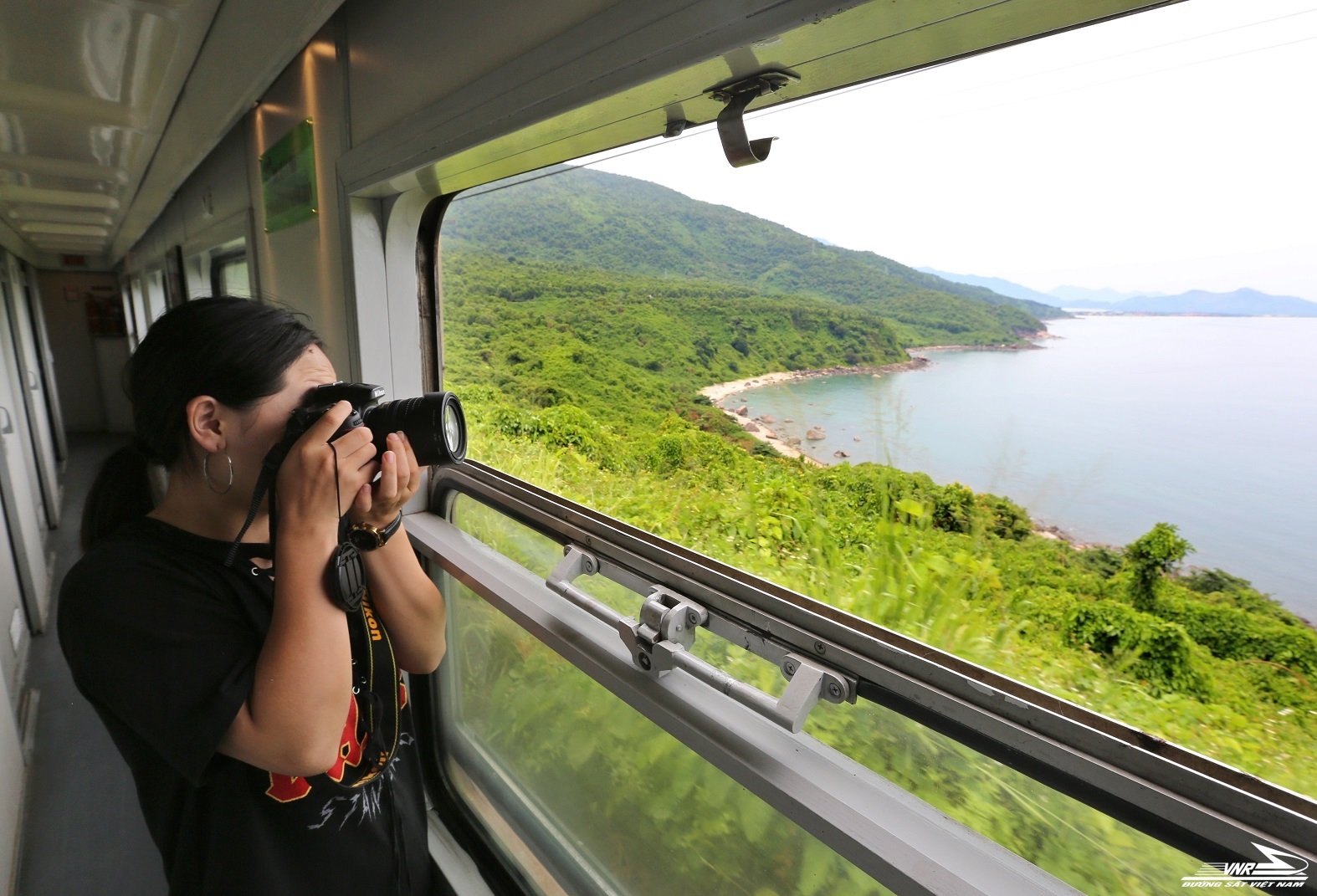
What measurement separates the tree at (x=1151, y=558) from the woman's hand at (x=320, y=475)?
3.29ft

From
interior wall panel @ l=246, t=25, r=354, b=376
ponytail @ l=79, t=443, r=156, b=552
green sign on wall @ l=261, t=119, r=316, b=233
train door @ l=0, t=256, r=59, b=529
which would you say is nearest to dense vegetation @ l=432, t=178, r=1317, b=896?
interior wall panel @ l=246, t=25, r=354, b=376

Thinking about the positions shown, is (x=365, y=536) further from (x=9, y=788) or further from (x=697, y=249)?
(x=9, y=788)

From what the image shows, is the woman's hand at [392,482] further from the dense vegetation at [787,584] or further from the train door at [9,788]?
the train door at [9,788]

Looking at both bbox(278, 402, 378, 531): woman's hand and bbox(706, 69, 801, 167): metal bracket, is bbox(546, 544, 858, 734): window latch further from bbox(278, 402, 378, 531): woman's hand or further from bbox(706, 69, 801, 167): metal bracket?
bbox(706, 69, 801, 167): metal bracket

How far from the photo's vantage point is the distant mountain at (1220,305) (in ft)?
2.11

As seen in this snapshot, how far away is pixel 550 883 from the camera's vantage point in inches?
66.5

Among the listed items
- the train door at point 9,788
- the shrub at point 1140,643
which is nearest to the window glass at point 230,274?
the train door at point 9,788

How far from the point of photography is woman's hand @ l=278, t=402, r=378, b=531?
0.83 metres

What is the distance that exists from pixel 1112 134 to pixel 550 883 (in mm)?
2020

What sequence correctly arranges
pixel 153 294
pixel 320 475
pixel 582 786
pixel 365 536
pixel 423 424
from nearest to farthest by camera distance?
pixel 320 475 < pixel 423 424 < pixel 365 536 < pixel 582 786 < pixel 153 294

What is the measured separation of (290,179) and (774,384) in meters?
2.00

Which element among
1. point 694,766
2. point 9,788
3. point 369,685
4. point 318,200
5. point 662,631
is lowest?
point 9,788

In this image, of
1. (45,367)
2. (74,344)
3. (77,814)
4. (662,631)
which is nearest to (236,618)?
(662,631)

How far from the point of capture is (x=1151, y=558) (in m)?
0.72
